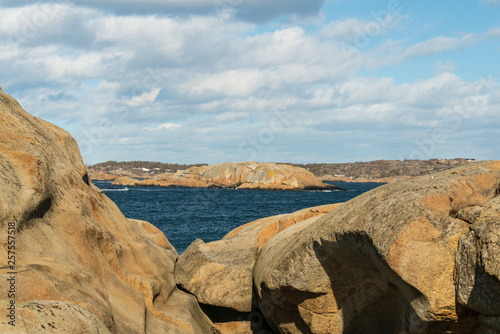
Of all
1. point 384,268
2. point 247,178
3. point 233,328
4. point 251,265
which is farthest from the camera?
point 247,178

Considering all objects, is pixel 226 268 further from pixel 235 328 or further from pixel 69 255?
pixel 69 255

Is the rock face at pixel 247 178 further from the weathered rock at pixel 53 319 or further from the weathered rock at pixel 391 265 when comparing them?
the weathered rock at pixel 53 319

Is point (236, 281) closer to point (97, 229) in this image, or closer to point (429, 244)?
point (97, 229)

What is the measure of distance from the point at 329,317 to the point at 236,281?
3.71m

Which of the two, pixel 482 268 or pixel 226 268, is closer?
pixel 482 268

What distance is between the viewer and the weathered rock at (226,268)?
48.6ft

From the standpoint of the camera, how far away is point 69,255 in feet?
33.5

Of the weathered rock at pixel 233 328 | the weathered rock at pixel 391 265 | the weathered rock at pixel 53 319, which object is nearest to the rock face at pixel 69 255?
the weathered rock at pixel 53 319

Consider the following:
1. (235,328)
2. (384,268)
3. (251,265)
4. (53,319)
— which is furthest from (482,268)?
(235,328)

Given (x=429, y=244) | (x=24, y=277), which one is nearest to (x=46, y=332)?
(x=24, y=277)

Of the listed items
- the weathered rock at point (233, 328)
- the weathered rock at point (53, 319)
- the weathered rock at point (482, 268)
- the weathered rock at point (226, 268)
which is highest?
the weathered rock at point (482, 268)

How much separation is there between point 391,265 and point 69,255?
680 centimetres

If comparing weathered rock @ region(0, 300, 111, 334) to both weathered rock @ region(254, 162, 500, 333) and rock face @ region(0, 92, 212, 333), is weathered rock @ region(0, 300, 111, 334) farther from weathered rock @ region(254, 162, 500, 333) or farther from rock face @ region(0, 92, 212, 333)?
weathered rock @ region(254, 162, 500, 333)

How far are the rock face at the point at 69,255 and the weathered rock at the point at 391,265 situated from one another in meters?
2.99
